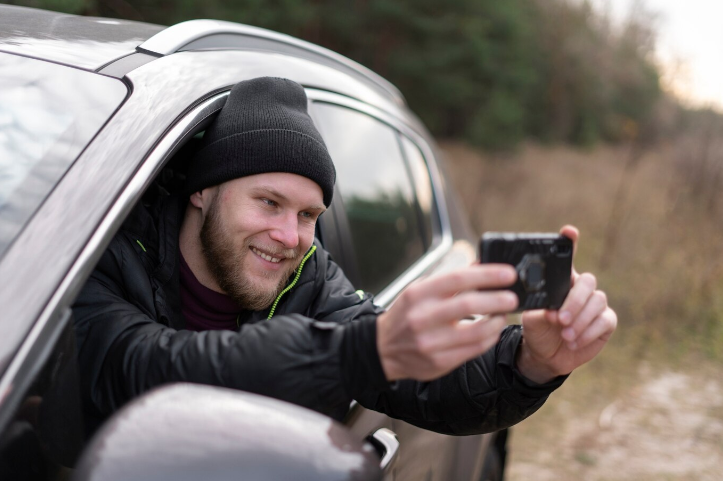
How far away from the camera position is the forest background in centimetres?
481

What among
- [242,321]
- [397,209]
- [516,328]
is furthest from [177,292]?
[397,209]

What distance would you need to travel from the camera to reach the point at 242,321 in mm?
1713

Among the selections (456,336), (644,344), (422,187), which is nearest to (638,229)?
(644,344)

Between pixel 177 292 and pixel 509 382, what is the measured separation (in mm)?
822

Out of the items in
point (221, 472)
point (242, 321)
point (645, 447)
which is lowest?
point (645, 447)

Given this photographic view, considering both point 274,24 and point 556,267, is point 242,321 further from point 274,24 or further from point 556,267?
point 274,24

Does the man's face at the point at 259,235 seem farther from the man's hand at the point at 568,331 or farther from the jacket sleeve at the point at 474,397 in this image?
the man's hand at the point at 568,331

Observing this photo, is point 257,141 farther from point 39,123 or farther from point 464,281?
point 464,281

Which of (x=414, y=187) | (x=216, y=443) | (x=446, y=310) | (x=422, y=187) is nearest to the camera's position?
(x=216, y=443)

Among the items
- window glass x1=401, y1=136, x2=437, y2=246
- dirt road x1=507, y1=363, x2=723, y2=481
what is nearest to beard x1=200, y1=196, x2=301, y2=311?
window glass x1=401, y1=136, x2=437, y2=246

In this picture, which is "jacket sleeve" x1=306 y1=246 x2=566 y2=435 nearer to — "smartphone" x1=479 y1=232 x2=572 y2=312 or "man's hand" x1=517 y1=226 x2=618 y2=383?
"man's hand" x1=517 y1=226 x2=618 y2=383

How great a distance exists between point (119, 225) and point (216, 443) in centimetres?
46

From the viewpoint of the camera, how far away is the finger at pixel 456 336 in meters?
1.05

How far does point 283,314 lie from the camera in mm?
1640
